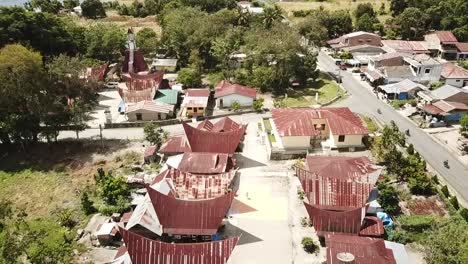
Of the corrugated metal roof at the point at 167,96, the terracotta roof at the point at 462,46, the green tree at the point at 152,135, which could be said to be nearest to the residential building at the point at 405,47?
the terracotta roof at the point at 462,46

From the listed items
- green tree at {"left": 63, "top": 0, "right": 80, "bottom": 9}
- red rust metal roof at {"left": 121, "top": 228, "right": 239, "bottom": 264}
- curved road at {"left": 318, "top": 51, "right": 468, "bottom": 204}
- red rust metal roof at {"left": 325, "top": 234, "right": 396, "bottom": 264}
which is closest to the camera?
red rust metal roof at {"left": 121, "top": 228, "right": 239, "bottom": 264}

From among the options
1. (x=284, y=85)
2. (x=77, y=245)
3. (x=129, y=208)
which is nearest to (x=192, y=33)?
(x=284, y=85)

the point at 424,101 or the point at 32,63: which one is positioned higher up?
the point at 32,63

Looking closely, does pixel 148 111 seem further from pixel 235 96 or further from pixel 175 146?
pixel 235 96

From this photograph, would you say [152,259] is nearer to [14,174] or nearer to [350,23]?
[14,174]

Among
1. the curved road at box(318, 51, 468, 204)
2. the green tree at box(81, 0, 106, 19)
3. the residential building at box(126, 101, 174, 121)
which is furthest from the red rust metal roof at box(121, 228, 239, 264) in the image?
the green tree at box(81, 0, 106, 19)

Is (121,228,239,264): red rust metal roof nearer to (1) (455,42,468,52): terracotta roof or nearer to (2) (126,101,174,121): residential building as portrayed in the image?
(2) (126,101,174,121): residential building

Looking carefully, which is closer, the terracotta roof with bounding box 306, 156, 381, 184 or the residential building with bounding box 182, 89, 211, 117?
the terracotta roof with bounding box 306, 156, 381, 184
